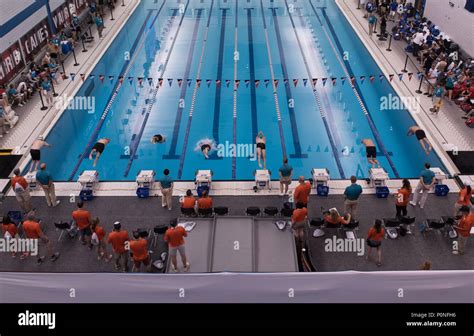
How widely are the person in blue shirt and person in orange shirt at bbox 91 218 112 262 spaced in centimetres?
592

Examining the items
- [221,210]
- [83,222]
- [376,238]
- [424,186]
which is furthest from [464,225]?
[83,222]

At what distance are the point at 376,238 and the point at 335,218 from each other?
0.95 meters

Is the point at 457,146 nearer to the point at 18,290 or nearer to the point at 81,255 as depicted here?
the point at 81,255

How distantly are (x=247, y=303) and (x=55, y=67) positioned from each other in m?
12.3

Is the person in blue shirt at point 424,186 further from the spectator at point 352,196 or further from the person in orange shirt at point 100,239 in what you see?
the person in orange shirt at point 100,239

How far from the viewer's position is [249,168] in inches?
422

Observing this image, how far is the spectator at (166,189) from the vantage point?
8.12 meters

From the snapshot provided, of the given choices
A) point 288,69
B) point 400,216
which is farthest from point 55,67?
point 400,216

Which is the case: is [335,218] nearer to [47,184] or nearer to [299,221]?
[299,221]

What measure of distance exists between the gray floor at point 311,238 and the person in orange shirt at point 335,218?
0.41 meters

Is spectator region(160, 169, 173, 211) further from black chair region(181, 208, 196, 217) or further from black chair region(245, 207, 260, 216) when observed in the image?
black chair region(245, 207, 260, 216)

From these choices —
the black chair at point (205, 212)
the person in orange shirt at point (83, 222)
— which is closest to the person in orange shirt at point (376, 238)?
the black chair at point (205, 212)

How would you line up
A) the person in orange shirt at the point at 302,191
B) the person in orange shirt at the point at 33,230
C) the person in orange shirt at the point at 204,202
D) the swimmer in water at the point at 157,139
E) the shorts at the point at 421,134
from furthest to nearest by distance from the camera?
the swimmer in water at the point at 157,139 < the shorts at the point at 421,134 < the person in orange shirt at the point at 302,191 < the person in orange shirt at the point at 204,202 < the person in orange shirt at the point at 33,230

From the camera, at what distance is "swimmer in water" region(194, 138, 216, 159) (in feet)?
35.6
